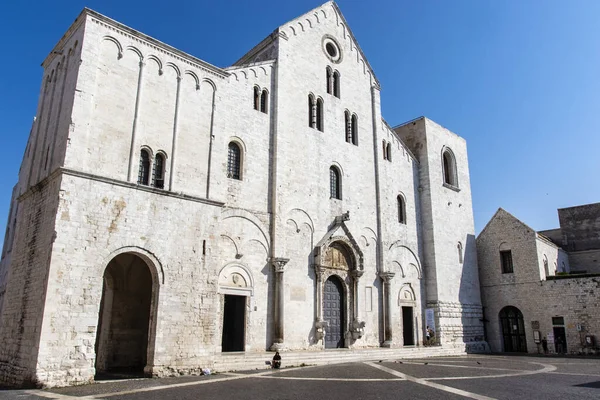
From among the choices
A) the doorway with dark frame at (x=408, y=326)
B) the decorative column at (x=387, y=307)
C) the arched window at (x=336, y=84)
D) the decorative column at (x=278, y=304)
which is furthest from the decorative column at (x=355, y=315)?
the arched window at (x=336, y=84)

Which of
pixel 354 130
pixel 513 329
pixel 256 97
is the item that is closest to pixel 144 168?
pixel 256 97

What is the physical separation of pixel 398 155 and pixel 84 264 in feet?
62.1

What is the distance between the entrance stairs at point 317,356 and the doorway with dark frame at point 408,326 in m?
1.37

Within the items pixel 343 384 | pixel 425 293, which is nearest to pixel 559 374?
pixel 343 384

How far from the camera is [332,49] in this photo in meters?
24.9

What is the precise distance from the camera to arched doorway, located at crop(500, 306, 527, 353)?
28.1m

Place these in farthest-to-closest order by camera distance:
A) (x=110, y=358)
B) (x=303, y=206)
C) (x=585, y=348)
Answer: (x=585, y=348), (x=303, y=206), (x=110, y=358)

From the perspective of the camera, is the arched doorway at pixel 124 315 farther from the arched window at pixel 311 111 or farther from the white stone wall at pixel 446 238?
the white stone wall at pixel 446 238

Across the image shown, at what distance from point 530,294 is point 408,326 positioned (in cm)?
836

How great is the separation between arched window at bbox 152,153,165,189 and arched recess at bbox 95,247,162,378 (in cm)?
361

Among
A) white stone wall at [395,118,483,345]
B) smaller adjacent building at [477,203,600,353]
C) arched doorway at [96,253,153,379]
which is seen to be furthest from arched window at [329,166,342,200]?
smaller adjacent building at [477,203,600,353]

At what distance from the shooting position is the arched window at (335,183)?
22.7 metres

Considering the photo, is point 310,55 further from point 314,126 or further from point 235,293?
point 235,293

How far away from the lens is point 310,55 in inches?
917
